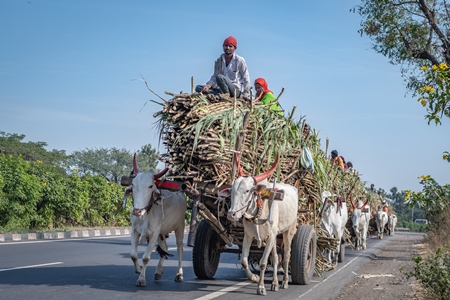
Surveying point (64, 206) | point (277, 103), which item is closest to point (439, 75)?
point (277, 103)

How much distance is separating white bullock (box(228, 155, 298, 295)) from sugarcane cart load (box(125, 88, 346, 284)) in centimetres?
14

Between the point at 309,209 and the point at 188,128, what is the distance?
3109 mm

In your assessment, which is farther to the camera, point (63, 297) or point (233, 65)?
point (233, 65)

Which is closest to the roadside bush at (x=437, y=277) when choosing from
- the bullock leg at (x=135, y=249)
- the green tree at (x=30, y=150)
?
the bullock leg at (x=135, y=249)

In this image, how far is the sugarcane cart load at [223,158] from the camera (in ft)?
28.8

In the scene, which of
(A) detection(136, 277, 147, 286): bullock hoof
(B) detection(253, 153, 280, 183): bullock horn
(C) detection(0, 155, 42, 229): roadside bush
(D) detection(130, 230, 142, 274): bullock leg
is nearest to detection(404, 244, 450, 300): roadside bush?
(B) detection(253, 153, 280, 183): bullock horn

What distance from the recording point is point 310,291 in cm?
934

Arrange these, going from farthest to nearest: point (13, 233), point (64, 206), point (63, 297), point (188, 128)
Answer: point (64, 206)
point (13, 233)
point (188, 128)
point (63, 297)

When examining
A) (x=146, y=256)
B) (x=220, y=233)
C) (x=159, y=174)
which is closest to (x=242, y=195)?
(x=220, y=233)

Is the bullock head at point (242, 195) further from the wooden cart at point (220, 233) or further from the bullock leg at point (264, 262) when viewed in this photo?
the bullock leg at point (264, 262)

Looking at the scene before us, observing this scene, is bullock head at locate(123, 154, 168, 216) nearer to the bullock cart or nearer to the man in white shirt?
the bullock cart

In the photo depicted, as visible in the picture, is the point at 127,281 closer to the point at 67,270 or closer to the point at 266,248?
the point at 67,270

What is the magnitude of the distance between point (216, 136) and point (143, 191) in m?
1.24

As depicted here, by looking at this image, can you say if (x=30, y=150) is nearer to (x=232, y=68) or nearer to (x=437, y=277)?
(x=232, y=68)
